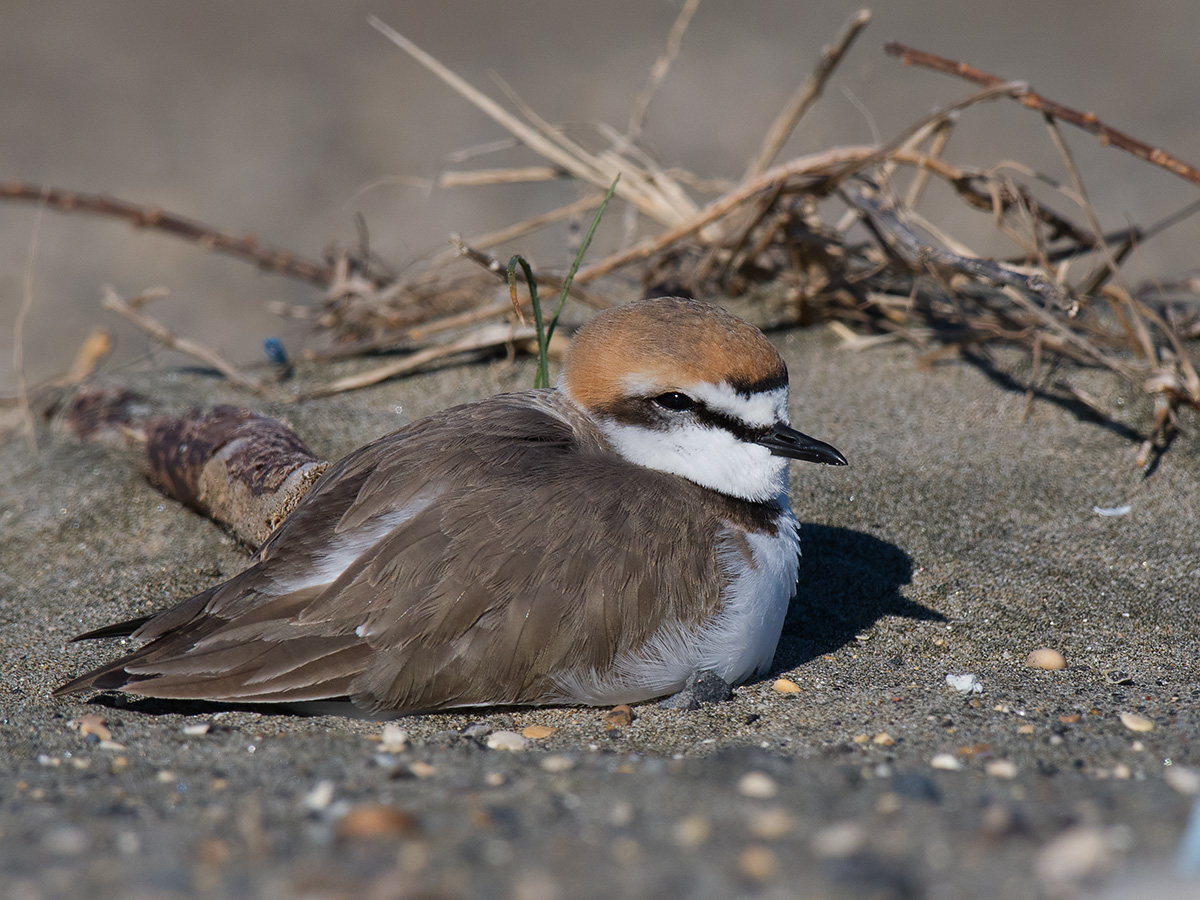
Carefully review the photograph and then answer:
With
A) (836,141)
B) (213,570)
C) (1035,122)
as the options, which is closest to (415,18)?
(836,141)

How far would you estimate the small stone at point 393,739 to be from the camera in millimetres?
2662

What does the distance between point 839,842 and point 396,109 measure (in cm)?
1122

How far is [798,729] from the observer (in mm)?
2879

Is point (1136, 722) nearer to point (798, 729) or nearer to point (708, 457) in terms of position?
point (798, 729)

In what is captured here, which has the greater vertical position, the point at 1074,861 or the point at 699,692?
the point at 1074,861

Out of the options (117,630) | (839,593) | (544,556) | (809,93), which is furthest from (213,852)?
(809,93)

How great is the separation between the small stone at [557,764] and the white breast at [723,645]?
40 centimetres

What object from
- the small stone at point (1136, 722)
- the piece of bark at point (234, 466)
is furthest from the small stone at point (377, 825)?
the small stone at point (1136, 722)

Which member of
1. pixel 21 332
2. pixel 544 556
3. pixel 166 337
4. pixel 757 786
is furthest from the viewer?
pixel 166 337

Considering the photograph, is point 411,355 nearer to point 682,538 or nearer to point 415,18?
point 682,538

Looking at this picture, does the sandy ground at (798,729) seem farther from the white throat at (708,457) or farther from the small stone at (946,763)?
the white throat at (708,457)

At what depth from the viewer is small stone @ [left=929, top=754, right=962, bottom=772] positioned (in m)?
2.51

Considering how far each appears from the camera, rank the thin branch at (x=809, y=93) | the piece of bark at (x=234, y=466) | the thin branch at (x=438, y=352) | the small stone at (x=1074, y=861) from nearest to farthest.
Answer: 1. the small stone at (x=1074, y=861)
2. the piece of bark at (x=234, y=466)
3. the thin branch at (x=809, y=93)
4. the thin branch at (x=438, y=352)

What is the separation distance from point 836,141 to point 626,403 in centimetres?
798
